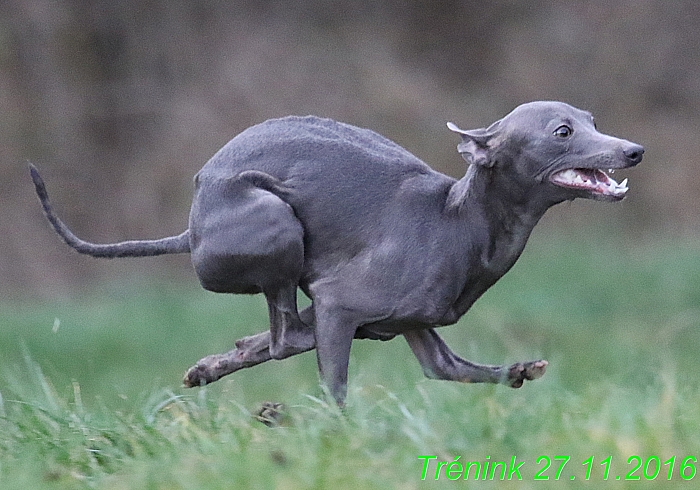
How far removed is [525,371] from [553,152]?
1.00 m

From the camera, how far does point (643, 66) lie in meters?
19.2

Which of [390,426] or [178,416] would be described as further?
[178,416]

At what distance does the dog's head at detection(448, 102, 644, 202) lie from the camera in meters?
4.94

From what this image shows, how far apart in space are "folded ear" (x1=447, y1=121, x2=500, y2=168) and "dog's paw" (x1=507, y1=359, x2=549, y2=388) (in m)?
0.90

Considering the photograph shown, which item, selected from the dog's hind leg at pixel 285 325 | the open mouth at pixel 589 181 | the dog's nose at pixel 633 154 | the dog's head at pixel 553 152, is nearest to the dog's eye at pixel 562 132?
the dog's head at pixel 553 152

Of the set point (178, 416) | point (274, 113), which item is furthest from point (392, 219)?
point (274, 113)

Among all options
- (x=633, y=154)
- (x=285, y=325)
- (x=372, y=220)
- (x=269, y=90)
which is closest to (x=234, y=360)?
(x=285, y=325)

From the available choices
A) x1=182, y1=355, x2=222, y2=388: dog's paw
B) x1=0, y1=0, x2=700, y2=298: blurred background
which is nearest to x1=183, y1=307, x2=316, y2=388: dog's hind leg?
x1=182, y1=355, x2=222, y2=388: dog's paw

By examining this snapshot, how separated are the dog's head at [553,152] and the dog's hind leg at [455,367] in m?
0.79

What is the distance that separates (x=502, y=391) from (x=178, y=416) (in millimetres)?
1382

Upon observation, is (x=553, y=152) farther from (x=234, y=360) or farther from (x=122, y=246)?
(x=122, y=246)

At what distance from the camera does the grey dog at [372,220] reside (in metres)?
5.06

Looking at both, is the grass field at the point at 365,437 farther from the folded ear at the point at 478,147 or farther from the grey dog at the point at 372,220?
the folded ear at the point at 478,147

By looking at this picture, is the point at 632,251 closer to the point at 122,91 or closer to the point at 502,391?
the point at 122,91
